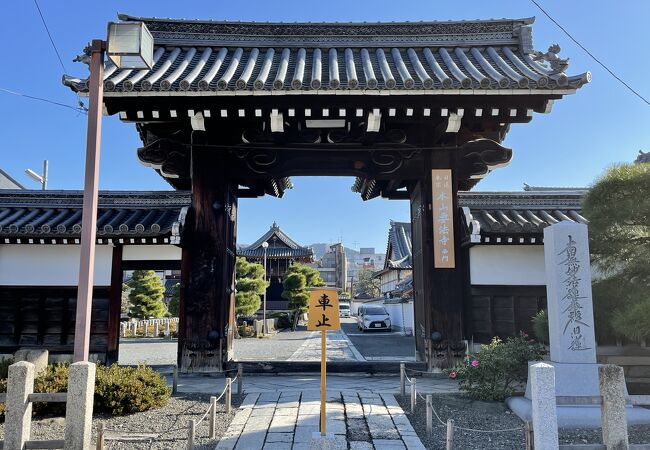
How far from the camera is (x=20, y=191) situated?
39.5 ft

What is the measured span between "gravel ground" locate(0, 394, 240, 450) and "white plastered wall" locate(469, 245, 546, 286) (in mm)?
5840

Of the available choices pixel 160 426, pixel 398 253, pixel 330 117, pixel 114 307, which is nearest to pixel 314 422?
pixel 160 426

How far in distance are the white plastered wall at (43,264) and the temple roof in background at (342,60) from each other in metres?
3.90

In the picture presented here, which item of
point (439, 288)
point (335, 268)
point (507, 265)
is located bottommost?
point (439, 288)

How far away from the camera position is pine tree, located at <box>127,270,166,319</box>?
29406mm

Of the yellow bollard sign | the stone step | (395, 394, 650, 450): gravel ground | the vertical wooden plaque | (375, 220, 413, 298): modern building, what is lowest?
(395, 394, 650, 450): gravel ground

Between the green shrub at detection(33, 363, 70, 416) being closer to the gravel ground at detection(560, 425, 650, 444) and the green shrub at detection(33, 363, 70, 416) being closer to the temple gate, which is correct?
the temple gate

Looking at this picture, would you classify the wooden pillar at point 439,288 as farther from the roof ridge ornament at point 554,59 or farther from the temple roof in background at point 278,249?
the temple roof in background at point 278,249

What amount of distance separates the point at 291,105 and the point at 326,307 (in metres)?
4.56

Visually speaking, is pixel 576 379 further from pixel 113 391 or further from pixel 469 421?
pixel 113 391

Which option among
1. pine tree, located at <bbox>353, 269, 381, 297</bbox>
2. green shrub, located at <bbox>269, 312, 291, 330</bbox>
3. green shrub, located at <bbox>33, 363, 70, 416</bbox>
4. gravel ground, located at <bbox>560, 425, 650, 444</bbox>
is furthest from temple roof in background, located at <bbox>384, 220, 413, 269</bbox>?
green shrub, located at <bbox>33, 363, 70, 416</bbox>

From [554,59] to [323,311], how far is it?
22.9 ft

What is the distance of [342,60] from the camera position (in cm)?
1086

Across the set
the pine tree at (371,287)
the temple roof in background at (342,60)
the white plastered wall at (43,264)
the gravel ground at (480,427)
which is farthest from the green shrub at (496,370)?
the pine tree at (371,287)
